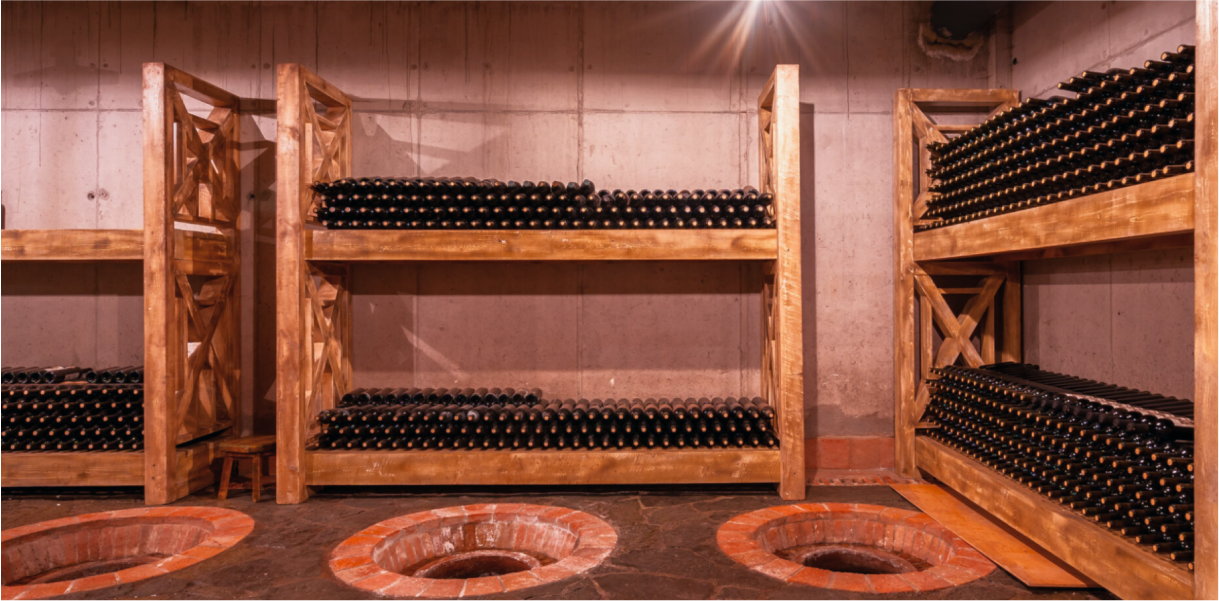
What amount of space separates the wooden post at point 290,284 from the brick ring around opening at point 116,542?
1.53 ft

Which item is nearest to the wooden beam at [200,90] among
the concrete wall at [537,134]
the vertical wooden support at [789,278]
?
the concrete wall at [537,134]

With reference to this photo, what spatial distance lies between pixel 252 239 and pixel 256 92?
4.20 feet

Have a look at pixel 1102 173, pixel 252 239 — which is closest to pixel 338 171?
pixel 252 239

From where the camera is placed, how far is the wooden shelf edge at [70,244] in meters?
4.89

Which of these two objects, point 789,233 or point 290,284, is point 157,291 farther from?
point 789,233

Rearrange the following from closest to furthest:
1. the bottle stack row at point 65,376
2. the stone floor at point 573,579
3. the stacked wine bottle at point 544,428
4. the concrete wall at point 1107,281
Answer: the stone floor at point 573,579 < the concrete wall at point 1107,281 < the stacked wine bottle at point 544,428 < the bottle stack row at point 65,376

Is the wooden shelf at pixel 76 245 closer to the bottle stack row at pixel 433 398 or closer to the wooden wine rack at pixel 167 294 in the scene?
the wooden wine rack at pixel 167 294

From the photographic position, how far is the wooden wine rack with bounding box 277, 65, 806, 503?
4770 mm

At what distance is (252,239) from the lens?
5.73 m

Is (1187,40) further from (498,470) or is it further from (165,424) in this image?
(165,424)

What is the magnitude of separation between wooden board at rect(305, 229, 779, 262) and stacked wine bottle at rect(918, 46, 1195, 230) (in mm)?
1410

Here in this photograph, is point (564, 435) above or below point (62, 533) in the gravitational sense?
above

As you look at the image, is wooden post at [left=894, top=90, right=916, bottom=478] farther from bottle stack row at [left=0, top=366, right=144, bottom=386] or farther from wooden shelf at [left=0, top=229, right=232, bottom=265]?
bottle stack row at [left=0, top=366, right=144, bottom=386]

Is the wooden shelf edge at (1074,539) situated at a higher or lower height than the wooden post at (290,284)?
lower
